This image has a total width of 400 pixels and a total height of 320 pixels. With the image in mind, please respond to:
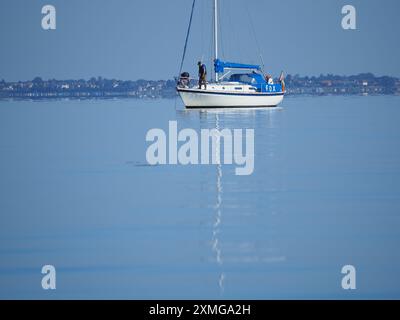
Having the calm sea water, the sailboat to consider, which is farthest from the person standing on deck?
the calm sea water

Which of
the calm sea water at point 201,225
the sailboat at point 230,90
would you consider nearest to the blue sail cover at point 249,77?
the sailboat at point 230,90

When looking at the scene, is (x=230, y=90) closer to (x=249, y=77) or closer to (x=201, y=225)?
(x=249, y=77)

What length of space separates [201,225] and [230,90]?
49736 millimetres

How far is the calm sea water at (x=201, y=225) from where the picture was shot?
14750 mm

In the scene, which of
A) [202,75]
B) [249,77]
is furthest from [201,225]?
[249,77]

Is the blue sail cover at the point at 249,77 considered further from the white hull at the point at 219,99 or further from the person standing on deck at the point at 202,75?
the person standing on deck at the point at 202,75

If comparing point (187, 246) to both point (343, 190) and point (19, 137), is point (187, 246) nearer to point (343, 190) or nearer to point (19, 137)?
point (343, 190)

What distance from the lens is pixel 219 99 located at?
222ft

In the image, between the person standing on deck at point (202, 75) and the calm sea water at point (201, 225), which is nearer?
the calm sea water at point (201, 225)

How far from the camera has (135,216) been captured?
1981 centimetres

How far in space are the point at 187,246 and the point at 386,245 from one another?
320 centimetres
